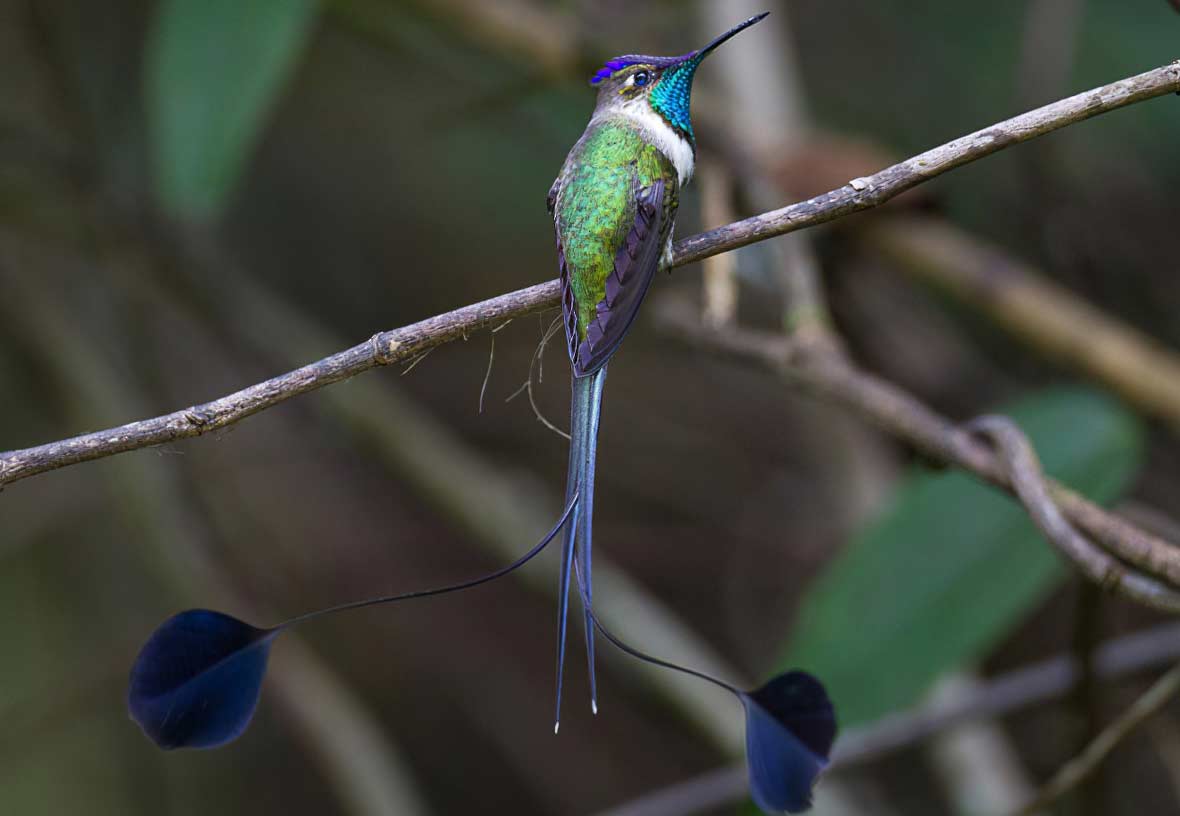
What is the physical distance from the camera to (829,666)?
4.38 feet

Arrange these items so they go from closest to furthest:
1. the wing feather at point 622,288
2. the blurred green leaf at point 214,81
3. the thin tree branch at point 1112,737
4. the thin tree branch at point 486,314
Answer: the thin tree branch at point 486,314 → the wing feather at point 622,288 → the thin tree branch at point 1112,737 → the blurred green leaf at point 214,81

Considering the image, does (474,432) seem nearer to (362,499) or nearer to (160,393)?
(362,499)

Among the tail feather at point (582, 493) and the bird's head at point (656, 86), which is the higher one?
the bird's head at point (656, 86)

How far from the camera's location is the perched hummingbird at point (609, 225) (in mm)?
764

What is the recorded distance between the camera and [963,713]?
1.43m

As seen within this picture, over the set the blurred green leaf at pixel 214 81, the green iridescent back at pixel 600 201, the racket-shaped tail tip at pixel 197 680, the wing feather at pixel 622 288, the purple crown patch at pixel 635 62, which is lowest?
the racket-shaped tail tip at pixel 197 680

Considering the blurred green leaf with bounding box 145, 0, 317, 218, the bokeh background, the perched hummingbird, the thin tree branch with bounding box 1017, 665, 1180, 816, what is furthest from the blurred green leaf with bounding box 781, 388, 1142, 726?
the blurred green leaf with bounding box 145, 0, 317, 218

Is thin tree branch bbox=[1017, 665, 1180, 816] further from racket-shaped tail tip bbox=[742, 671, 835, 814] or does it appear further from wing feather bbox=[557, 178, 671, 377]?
wing feather bbox=[557, 178, 671, 377]

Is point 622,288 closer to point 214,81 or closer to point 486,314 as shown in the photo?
point 486,314

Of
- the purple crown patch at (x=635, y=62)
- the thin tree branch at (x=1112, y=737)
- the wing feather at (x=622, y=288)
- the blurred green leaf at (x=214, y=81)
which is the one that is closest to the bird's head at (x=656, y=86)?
the purple crown patch at (x=635, y=62)

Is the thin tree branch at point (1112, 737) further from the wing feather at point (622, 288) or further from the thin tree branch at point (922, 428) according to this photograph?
the wing feather at point (622, 288)

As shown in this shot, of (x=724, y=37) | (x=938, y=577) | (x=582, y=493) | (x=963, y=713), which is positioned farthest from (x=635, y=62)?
(x=963, y=713)

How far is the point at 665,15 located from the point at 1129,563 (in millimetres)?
1484

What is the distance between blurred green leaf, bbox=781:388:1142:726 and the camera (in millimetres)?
1328
